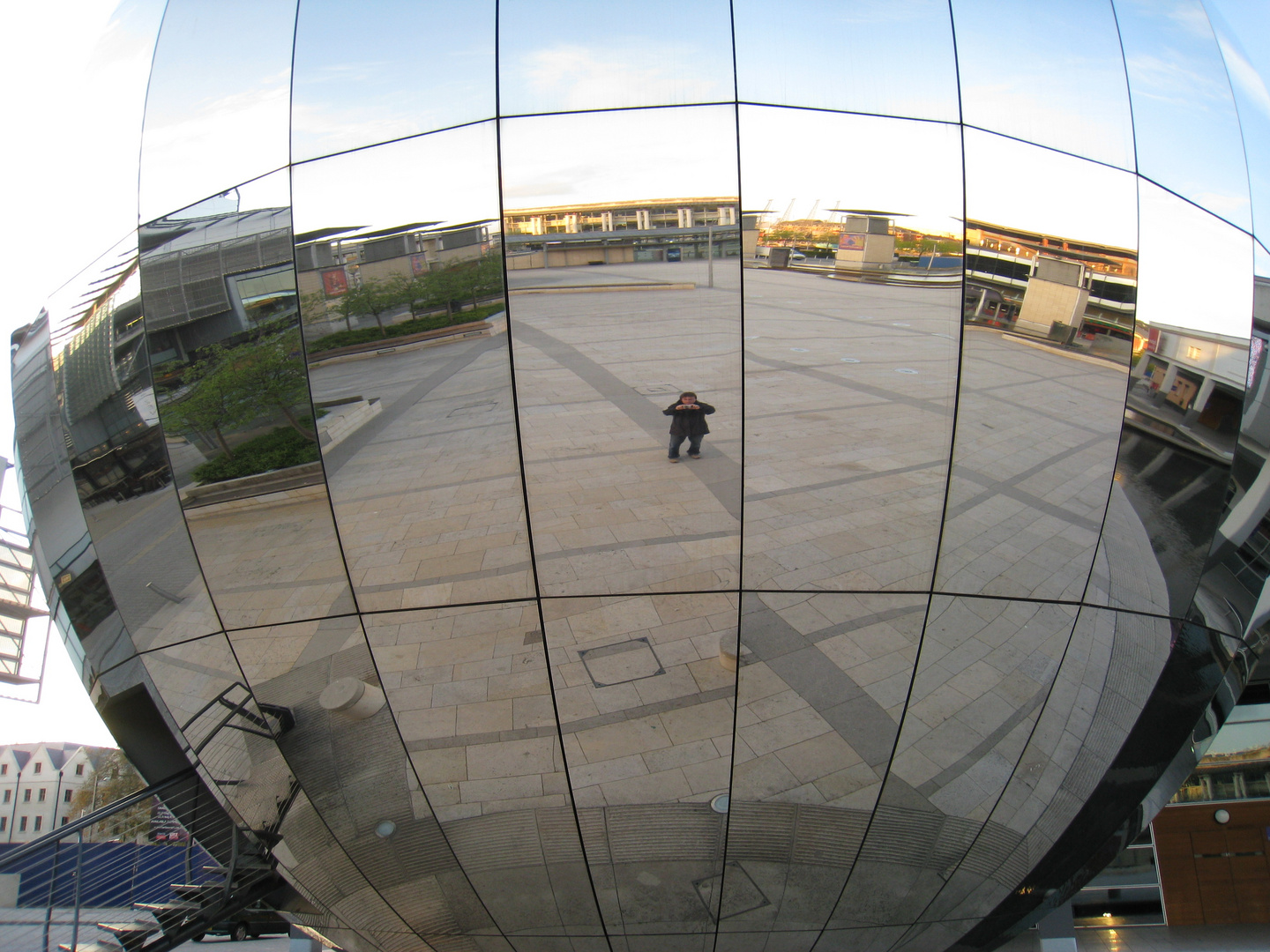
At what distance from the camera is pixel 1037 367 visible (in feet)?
15.6

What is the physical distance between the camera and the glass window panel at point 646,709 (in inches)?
183

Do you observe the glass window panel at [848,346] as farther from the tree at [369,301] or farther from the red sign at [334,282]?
the red sign at [334,282]

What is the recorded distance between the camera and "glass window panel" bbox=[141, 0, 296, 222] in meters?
4.76

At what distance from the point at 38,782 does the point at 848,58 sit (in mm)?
15979

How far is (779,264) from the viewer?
439 cm

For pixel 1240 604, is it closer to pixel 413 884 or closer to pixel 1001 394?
pixel 1001 394

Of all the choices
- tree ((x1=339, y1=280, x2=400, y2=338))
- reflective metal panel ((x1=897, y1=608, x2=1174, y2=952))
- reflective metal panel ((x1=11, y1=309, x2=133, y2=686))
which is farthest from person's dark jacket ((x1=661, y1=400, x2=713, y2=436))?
reflective metal panel ((x1=11, y1=309, x2=133, y2=686))

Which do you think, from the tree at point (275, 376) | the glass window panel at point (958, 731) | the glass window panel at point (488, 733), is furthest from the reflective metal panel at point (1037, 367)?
the tree at point (275, 376)

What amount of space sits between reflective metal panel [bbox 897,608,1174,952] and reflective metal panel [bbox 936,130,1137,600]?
63 centimetres

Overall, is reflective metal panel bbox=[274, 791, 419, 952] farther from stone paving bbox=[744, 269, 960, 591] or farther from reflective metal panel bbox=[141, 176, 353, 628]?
stone paving bbox=[744, 269, 960, 591]

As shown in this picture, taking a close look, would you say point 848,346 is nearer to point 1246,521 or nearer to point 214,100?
point 1246,521


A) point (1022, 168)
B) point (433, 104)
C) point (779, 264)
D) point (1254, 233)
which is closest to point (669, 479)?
point (779, 264)

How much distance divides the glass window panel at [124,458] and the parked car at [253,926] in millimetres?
7327

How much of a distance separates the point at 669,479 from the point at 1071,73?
159 inches
